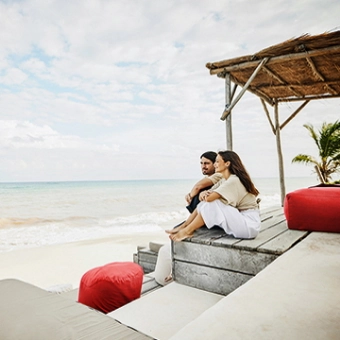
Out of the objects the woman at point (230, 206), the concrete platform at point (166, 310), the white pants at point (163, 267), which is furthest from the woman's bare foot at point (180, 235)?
the white pants at point (163, 267)

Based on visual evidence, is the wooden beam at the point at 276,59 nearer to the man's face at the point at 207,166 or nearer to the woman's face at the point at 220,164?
the man's face at the point at 207,166

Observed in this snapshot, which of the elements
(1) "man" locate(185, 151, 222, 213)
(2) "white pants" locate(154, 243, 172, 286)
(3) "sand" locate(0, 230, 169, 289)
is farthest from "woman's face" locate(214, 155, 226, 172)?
(3) "sand" locate(0, 230, 169, 289)

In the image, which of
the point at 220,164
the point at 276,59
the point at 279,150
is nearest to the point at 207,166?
the point at 220,164

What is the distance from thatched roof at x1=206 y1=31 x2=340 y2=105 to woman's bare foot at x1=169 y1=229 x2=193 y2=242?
280 centimetres

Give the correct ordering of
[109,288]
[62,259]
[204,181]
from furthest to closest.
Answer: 1. [62,259]
2. [204,181]
3. [109,288]

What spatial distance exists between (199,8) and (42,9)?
382 centimetres

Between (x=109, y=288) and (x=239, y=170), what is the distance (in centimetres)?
149

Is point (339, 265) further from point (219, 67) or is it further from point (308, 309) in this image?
point (219, 67)

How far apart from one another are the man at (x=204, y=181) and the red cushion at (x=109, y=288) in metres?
1.04

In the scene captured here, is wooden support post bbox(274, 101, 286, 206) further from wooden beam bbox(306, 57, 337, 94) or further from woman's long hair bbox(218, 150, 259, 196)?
woman's long hair bbox(218, 150, 259, 196)

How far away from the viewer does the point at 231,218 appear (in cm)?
218

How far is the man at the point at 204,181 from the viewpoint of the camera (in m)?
2.78

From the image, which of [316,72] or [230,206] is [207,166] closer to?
[230,206]

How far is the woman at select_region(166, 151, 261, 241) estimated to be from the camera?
85.0 inches
